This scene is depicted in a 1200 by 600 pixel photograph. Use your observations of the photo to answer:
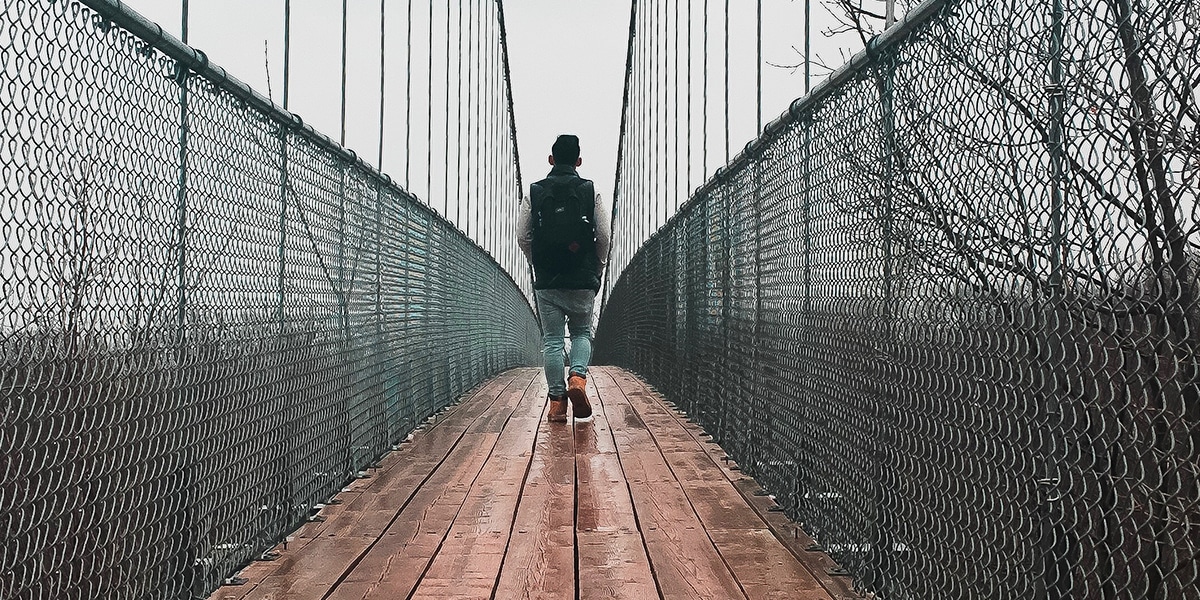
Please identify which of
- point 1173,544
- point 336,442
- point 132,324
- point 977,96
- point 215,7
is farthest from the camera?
point 215,7

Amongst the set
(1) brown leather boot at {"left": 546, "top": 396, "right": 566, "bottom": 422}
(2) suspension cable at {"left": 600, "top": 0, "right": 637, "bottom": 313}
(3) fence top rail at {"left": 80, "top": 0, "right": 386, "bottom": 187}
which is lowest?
(1) brown leather boot at {"left": 546, "top": 396, "right": 566, "bottom": 422}

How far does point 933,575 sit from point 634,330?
7839mm

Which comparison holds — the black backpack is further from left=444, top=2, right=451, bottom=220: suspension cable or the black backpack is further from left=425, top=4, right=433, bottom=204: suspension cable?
left=444, top=2, right=451, bottom=220: suspension cable

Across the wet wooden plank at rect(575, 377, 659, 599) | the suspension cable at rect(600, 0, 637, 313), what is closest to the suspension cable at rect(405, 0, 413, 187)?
the wet wooden plank at rect(575, 377, 659, 599)

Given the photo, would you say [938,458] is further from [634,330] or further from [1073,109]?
[634,330]

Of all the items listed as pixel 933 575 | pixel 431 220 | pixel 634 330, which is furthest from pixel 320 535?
pixel 634 330

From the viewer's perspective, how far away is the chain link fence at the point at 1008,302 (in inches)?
53.4

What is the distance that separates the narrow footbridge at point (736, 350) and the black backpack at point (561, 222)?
1.22 m

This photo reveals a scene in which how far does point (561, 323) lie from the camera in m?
5.72

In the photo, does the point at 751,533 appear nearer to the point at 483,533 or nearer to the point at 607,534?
the point at 607,534

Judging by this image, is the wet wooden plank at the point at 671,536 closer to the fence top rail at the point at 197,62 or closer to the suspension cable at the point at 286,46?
the fence top rail at the point at 197,62

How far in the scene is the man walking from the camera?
5.55 metres

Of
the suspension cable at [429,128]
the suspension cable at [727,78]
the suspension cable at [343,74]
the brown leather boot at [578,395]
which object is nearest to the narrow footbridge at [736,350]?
the suspension cable at [343,74]

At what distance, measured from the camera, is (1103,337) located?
4.84 ft
